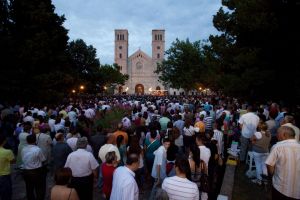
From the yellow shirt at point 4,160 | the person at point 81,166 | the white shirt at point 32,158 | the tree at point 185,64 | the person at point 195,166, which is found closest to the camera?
the person at point 195,166

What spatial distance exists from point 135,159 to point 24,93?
2285cm

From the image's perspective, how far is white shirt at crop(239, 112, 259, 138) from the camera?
11.2 m

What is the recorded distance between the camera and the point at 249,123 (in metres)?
11.3

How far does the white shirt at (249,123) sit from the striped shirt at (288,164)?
5.56m

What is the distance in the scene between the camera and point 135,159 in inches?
205

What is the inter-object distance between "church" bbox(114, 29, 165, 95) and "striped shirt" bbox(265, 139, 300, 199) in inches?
3809

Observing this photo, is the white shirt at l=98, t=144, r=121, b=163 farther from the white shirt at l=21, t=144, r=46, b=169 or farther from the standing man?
the standing man

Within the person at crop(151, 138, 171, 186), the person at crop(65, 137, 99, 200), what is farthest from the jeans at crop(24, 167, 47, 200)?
the person at crop(151, 138, 171, 186)

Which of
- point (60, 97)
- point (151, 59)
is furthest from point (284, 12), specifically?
point (151, 59)

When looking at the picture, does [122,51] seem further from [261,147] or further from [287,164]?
[287,164]

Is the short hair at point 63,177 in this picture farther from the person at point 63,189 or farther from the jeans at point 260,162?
the jeans at point 260,162

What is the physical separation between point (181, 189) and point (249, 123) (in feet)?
22.6

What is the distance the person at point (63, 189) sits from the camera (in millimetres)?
4883

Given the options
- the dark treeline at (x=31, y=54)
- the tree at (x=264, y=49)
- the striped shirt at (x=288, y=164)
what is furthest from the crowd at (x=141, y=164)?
the dark treeline at (x=31, y=54)
